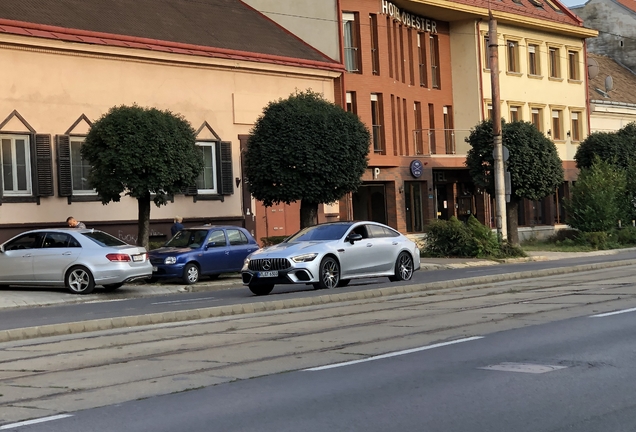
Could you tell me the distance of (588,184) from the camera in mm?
44594

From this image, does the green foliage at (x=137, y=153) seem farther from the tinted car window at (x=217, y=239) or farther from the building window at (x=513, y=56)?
the building window at (x=513, y=56)

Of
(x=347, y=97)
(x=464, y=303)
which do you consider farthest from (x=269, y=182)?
(x=464, y=303)

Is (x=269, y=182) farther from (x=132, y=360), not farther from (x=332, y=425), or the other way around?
(x=332, y=425)

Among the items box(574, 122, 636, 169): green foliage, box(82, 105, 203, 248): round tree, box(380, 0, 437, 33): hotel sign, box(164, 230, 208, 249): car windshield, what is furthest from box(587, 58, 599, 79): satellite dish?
box(164, 230, 208, 249): car windshield

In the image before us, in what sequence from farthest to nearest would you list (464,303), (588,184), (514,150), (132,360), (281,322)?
(588,184)
(514,150)
(464,303)
(281,322)
(132,360)

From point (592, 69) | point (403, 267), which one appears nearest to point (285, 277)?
point (403, 267)

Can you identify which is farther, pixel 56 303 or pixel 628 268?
pixel 628 268

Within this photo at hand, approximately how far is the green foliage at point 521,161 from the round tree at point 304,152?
10498 mm

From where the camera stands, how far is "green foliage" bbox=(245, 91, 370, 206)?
30.2 metres

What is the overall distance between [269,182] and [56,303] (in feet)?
33.0

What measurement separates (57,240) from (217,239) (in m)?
4.66

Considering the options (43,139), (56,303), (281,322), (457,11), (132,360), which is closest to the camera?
(132,360)

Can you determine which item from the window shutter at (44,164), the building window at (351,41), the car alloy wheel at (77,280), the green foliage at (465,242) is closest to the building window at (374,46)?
the building window at (351,41)

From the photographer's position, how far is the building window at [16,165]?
→ 95.2ft
